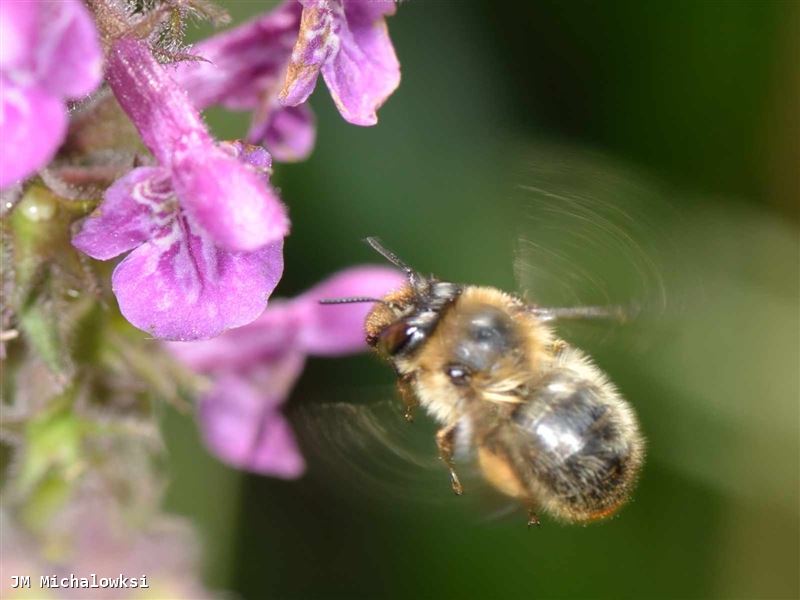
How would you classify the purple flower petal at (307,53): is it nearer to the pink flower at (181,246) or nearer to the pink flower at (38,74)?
the pink flower at (181,246)

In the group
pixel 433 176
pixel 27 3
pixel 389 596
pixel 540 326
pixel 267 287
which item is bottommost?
pixel 389 596

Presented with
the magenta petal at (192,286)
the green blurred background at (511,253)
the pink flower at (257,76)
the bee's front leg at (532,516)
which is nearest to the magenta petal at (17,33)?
the magenta petal at (192,286)

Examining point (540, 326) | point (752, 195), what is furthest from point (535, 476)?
point (752, 195)

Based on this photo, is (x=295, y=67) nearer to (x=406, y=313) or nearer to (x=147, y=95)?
(x=147, y=95)

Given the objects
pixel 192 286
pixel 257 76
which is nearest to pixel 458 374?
pixel 192 286

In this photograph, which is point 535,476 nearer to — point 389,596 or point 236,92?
point 236,92

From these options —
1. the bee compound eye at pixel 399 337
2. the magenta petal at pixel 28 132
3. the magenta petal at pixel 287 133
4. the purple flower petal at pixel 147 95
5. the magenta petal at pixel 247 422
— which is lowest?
the magenta petal at pixel 247 422
